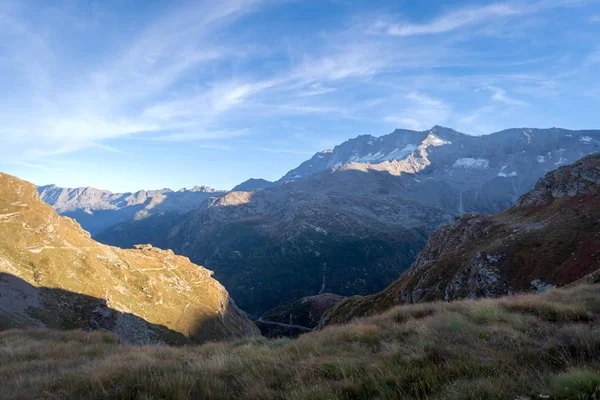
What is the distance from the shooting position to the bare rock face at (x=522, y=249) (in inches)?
1816

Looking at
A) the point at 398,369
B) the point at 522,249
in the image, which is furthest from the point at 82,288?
the point at 522,249

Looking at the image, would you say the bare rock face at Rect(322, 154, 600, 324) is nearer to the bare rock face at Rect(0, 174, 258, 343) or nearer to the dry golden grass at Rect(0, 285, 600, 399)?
the dry golden grass at Rect(0, 285, 600, 399)

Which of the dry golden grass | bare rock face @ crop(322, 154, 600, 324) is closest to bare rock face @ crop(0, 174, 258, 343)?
bare rock face @ crop(322, 154, 600, 324)

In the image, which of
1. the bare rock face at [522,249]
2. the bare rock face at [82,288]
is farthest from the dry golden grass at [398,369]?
the bare rock face at [82,288]

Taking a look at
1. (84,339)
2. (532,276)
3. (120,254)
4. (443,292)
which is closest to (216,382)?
(84,339)

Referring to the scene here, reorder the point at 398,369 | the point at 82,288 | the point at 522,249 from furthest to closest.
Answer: the point at 82,288 → the point at 522,249 → the point at 398,369

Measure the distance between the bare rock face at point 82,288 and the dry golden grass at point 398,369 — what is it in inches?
2261

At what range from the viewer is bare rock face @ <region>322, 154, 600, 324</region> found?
46.1 m

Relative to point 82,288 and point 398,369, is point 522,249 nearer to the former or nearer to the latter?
point 398,369

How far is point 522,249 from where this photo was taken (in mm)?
53750

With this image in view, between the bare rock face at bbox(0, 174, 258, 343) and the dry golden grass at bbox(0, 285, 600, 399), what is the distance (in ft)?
188

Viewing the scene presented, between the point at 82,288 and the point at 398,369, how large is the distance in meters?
85.3

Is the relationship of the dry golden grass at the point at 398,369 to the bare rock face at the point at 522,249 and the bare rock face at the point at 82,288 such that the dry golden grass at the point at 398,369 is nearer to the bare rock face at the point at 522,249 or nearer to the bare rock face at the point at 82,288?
the bare rock face at the point at 522,249

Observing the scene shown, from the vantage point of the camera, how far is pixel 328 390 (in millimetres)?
6441
